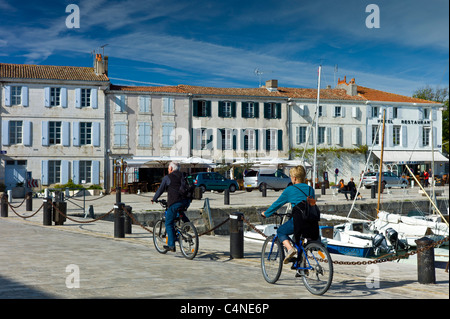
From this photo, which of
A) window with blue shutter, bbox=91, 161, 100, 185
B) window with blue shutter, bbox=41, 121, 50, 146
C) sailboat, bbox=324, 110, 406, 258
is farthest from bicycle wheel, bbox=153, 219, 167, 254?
window with blue shutter, bbox=41, 121, 50, 146

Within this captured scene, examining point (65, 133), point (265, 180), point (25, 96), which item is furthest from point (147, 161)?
point (25, 96)

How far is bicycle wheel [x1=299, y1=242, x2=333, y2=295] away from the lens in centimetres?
603

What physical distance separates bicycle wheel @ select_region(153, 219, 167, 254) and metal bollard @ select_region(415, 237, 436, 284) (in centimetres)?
447

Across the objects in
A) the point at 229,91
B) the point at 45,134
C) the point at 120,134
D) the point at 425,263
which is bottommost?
the point at 425,263

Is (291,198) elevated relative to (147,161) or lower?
lower

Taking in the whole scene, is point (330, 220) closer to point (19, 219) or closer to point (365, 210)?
point (365, 210)

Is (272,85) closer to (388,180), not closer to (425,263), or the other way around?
(388,180)

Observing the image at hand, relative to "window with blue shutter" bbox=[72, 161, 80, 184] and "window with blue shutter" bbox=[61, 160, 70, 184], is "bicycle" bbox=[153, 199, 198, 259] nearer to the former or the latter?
"window with blue shutter" bbox=[61, 160, 70, 184]

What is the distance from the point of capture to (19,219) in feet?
56.3

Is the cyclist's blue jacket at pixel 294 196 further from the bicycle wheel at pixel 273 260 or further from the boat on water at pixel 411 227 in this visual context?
the boat on water at pixel 411 227

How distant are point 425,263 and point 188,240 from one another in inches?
151

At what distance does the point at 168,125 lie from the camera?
129 feet

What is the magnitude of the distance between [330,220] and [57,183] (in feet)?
69.1

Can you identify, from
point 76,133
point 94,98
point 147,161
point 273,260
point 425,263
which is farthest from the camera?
point 94,98
